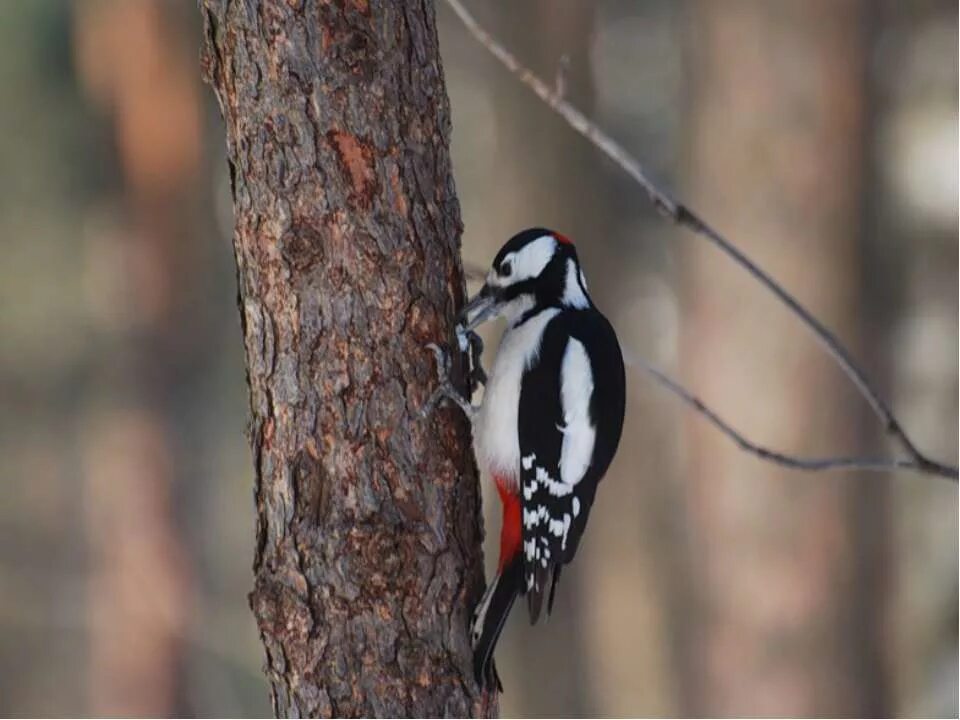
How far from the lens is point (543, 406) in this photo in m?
2.77

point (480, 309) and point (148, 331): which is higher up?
point (480, 309)

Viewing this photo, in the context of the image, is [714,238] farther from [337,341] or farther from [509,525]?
[509,525]

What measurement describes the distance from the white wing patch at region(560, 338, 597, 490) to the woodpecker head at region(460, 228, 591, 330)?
179mm

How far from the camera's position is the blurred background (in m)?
5.16

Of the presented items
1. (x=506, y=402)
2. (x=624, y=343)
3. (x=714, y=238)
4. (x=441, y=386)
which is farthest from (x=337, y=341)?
(x=624, y=343)

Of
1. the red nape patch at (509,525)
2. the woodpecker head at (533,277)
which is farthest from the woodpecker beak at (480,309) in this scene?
the red nape patch at (509,525)

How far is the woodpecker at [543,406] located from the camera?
2.65m

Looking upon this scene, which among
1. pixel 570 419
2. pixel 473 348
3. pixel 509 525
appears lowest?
pixel 509 525

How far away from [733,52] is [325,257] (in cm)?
331

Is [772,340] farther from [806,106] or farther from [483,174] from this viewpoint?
[483,174]

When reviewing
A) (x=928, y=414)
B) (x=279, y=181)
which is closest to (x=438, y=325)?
(x=279, y=181)

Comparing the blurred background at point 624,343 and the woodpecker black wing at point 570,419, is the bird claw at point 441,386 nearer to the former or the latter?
the woodpecker black wing at point 570,419

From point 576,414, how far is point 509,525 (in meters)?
0.26

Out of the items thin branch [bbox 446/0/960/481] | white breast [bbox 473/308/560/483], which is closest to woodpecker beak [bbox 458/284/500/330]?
white breast [bbox 473/308/560/483]
